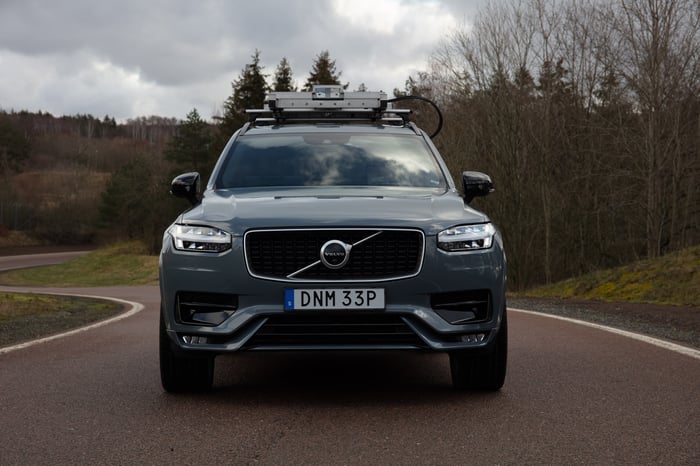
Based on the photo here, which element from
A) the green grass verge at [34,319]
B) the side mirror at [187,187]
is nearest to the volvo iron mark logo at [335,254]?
the side mirror at [187,187]

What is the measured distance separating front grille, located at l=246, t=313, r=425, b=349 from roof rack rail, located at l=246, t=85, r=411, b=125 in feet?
9.40

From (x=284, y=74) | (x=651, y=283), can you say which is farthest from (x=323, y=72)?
(x=651, y=283)

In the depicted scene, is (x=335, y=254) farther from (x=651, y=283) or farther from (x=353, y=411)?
(x=651, y=283)

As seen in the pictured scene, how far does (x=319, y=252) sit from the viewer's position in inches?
197

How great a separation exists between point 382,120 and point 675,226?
21.7m

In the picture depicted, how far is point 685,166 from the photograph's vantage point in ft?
85.7

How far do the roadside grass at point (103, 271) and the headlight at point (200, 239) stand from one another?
50.9 meters

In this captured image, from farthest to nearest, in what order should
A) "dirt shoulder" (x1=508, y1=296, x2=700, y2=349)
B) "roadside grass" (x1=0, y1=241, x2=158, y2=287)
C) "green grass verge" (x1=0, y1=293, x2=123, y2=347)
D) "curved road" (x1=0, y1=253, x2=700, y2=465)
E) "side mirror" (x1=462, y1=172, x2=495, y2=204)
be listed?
"roadside grass" (x1=0, y1=241, x2=158, y2=287) < "green grass verge" (x1=0, y1=293, x2=123, y2=347) < "dirt shoulder" (x1=508, y1=296, x2=700, y2=349) < "side mirror" (x1=462, y1=172, x2=495, y2=204) < "curved road" (x1=0, y1=253, x2=700, y2=465)

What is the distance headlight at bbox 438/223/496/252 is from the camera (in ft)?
16.6

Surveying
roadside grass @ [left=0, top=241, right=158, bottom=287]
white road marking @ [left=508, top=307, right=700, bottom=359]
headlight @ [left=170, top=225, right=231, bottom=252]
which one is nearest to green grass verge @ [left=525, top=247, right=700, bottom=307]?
white road marking @ [left=508, top=307, right=700, bottom=359]

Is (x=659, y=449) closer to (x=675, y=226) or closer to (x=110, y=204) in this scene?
(x=675, y=226)

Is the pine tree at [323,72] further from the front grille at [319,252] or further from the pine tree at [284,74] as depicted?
the front grille at [319,252]

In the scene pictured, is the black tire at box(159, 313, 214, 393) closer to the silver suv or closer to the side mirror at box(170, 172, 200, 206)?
the silver suv

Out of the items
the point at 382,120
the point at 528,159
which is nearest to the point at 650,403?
the point at 382,120
